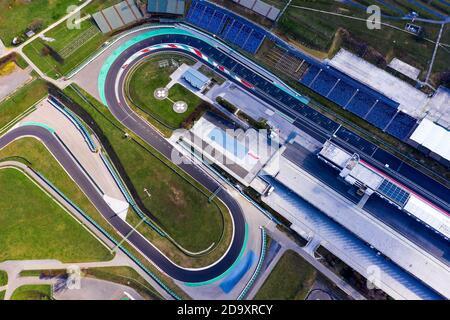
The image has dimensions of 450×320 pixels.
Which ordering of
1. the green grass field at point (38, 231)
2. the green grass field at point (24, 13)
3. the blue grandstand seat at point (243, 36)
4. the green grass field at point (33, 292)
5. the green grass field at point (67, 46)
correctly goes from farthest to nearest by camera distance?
the green grass field at point (24, 13)
the green grass field at point (67, 46)
the blue grandstand seat at point (243, 36)
the green grass field at point (38, 231)
the green grass field at point (33, 292)

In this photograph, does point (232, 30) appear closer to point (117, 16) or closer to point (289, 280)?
point (117, 16)

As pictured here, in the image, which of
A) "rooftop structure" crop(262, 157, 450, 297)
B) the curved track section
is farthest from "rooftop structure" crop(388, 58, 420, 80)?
the curved track section

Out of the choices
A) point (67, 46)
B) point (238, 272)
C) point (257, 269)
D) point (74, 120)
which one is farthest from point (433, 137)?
point (67, 46)

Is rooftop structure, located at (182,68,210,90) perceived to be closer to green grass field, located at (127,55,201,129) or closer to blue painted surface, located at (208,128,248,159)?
green grass field, located at (127,55,201,129)

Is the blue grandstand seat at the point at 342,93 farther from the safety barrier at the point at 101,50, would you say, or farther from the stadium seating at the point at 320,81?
the safety barrier at the point at 101,50

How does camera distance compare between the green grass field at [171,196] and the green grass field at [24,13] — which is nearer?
the green grass field at [171,196]

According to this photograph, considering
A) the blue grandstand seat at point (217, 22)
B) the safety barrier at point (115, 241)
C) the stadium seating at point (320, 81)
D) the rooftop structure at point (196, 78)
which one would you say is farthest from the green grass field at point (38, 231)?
the blue grandstand seat at point (217, 22)
